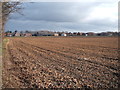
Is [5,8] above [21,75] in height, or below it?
above

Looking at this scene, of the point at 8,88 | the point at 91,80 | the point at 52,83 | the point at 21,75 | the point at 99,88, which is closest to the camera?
the point at 8,88

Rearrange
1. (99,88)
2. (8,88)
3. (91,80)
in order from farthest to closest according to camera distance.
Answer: (91,80), (99,88), (8,88)

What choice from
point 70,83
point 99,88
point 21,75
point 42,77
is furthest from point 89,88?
point 21,75

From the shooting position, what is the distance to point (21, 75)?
10438 mm

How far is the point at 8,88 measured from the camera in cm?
771

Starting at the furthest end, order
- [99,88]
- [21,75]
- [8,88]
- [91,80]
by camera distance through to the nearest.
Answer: [21,75], [91,80], [99,88], [8,88]

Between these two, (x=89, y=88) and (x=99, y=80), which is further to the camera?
(x=99, y=80)

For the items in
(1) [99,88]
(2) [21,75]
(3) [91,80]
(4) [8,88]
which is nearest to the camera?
(4) [8,88]

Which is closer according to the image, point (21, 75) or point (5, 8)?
point (5, 8)

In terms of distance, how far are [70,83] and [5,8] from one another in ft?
15.4

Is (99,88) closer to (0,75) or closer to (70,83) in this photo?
(70,83)

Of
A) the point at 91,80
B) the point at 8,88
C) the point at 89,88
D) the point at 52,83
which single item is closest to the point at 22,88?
the point at 8,88

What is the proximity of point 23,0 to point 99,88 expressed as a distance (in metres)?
4.94

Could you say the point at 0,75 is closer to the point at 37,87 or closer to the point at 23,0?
the point at 37,87
